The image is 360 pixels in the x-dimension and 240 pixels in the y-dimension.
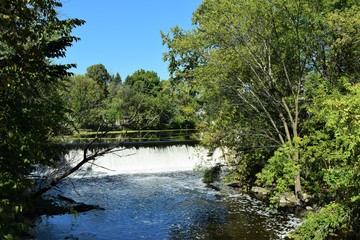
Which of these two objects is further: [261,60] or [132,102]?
[132,102]

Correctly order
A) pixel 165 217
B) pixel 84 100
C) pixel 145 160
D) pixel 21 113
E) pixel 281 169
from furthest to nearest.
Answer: pixel 84 100, pixel 145 160, pixel 165 217, pixel 281 169, pixel 21 113

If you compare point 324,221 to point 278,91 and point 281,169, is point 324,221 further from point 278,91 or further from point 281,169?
point 278,91

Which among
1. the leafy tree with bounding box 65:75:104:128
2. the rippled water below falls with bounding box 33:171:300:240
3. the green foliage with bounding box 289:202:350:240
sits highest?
the leafy tree with bounding box 65:75:104:128

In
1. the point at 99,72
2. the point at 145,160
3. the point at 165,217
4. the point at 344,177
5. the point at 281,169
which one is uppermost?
the point at 99,72

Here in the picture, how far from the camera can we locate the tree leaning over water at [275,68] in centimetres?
1243

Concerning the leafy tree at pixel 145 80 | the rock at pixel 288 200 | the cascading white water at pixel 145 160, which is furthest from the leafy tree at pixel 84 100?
the rock at pixel 288 200

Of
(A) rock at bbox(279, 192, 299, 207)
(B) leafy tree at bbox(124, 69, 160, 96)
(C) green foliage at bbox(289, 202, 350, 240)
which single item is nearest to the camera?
(C) green foliage at bbox(289, 202, 350, 240)

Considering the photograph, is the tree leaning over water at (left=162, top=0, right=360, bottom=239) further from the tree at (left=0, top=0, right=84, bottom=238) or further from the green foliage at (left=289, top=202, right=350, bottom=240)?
the tree at (left=0, top=0, right=84, bottom=238)

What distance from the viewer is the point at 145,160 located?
26062 millimetres

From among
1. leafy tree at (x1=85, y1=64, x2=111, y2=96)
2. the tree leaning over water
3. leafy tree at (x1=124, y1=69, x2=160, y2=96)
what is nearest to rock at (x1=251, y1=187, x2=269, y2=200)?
the tree leaning over water

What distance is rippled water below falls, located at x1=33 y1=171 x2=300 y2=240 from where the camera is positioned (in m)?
11.6

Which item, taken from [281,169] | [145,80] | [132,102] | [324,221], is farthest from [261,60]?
[145,80]

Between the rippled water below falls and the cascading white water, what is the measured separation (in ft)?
15.4

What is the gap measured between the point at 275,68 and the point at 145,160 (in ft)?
46.1
